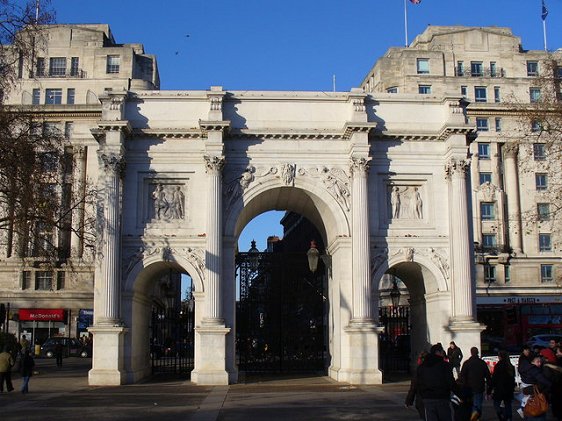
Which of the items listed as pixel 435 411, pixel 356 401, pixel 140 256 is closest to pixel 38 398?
pixel 140 256

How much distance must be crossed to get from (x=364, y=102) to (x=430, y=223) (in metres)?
5.86

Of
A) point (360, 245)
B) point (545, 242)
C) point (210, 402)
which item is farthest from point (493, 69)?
point (210, 402)

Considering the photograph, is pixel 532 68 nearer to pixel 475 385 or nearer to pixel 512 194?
pixel 512 194

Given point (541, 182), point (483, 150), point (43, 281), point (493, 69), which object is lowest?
point (43, 281)

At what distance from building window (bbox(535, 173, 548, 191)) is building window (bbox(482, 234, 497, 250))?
18.8 feet

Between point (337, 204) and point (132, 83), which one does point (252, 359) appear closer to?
point (337, 204)

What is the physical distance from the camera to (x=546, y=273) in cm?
6394

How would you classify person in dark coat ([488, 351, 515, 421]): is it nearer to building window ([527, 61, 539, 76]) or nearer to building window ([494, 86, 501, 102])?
building window ([494, 86, 501, 102])

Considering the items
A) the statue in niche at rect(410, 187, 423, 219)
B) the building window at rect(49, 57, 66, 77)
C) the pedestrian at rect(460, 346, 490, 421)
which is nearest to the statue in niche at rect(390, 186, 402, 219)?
the statue in niche at rect(410, 187, 423, 219)

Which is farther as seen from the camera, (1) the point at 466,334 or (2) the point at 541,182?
(2) the point at 541,182

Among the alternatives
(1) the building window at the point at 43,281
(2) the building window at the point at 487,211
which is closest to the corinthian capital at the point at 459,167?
(2) the building window at the point at 487,211

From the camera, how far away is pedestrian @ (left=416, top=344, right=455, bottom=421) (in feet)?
41.1

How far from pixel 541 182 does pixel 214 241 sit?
140 feet

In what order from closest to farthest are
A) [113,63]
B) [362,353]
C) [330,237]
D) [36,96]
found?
[362,353] → [330,237] → [36,96] → [113,63]
